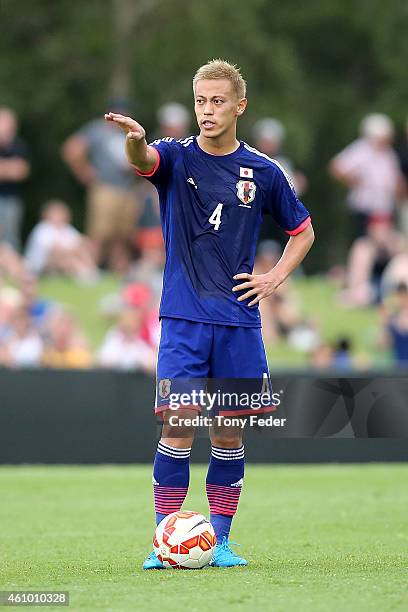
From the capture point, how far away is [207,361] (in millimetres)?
7562

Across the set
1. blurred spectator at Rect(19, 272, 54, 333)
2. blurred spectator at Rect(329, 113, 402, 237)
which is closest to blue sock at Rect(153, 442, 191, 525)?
blurred spectator at Rect(19, 272, 54, 333)

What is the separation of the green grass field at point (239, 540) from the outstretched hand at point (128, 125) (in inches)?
86.9

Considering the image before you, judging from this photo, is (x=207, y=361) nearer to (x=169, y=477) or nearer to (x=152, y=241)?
(x=169, y=477)

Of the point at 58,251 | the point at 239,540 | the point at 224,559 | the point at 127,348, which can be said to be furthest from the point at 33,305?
the point at 224,559

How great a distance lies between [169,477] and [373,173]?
12.8 metres

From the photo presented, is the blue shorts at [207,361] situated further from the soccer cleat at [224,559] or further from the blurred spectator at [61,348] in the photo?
the blurred spectator at [61,348]

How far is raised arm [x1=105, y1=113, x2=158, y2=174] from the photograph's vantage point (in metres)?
7.07

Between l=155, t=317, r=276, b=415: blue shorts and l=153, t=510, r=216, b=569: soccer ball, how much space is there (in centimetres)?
59

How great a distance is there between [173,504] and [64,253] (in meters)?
12.9

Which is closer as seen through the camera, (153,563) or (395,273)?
(153,563)

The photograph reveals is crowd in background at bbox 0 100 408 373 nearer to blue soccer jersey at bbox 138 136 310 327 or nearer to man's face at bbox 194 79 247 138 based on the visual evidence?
blue soccer jersey at bbox 138 136 310 327

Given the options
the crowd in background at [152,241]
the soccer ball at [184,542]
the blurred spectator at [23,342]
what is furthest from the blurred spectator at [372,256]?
the soccer ball at [184,542]

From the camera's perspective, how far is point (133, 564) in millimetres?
7660

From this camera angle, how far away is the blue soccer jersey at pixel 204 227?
7.53m
